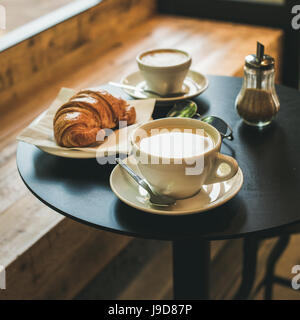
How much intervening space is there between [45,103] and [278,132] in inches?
52.6

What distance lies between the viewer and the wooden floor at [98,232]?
1376 mm

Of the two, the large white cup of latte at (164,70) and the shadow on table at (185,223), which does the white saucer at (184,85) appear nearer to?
the large white cup of latte at (164,70)

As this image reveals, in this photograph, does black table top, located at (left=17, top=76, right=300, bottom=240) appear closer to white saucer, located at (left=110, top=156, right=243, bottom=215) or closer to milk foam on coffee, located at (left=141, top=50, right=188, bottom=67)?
white saucer, located at (left=110, top=156, right=243, bottom=215)

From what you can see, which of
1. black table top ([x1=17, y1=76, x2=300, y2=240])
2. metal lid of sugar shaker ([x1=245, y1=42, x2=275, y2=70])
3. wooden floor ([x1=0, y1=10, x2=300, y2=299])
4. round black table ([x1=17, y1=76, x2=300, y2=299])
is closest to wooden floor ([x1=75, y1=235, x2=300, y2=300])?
wooden floor ([x1=0, y1=10, x2=300, y2=299])

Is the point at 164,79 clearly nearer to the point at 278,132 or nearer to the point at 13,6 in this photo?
the point at 278,132

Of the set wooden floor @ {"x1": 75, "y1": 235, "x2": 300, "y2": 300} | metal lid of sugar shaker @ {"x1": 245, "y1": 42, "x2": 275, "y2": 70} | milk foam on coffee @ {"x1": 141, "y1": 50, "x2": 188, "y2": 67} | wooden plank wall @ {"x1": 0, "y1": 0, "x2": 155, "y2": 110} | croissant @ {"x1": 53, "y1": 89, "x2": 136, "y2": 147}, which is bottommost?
wooden floor @ {"x1": 75, "y1": 235, "x2": 300, "y2": 300}

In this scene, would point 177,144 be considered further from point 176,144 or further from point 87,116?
point 87,116

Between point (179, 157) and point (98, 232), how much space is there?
85 centimetres

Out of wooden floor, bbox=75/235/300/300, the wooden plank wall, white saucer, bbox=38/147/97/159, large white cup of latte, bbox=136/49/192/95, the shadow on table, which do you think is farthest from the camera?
the wooden plank wall

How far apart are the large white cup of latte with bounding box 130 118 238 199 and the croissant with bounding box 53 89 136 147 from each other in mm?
192

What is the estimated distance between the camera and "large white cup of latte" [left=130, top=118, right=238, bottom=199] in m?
0.80

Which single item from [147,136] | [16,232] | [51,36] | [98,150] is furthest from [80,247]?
[51,36]

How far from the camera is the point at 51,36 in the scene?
237 centimetres

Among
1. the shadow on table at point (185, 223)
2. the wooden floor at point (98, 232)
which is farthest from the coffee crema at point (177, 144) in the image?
the wooden floor at point (98, 232)
